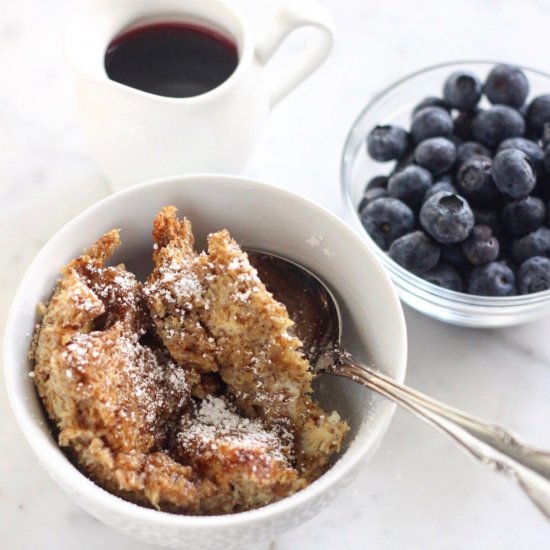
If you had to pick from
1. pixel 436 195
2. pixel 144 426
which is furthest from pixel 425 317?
pixel 144 426

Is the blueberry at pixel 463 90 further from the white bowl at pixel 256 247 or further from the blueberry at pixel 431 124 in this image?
the white bowl at pixel 256 247

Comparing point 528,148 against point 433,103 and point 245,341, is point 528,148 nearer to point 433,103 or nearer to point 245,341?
point 433,103

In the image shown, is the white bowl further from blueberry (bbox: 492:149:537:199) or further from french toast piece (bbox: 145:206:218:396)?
blueberry (bbox: 492:149:537:199)

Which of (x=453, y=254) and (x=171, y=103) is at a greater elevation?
(x=171, y=103)

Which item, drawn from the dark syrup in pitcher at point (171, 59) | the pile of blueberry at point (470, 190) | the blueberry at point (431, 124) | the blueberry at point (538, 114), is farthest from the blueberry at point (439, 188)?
the dark syrup in pitcher at point (171, 59)

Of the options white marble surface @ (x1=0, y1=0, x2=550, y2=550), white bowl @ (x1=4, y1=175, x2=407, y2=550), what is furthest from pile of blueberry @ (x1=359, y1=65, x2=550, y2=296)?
white bowl @ (x1=4, y1=175, x2=407, y2=550)

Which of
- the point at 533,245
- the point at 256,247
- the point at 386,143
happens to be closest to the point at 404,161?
the point at 386,143
